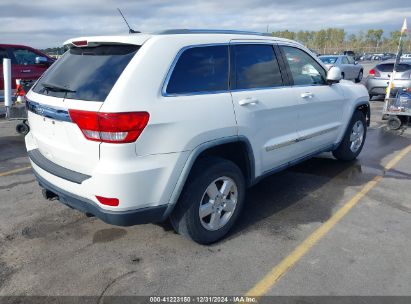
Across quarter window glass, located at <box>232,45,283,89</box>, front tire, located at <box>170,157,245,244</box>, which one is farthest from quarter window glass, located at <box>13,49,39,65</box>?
front tire, located at <box>170,157,245,244</box>

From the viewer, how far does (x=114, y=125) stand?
8.96ft

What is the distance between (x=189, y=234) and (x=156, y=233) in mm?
531

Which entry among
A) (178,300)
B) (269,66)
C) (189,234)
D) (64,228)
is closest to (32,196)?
(64,228)

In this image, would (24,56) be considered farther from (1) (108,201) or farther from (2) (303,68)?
(1) (108,201)

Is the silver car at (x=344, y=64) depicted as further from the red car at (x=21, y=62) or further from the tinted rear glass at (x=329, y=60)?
the red car at (x=21, y=62)

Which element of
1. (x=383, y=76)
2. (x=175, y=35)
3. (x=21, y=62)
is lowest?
(x=383, y=76)

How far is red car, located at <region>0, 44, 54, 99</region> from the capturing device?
432 inches

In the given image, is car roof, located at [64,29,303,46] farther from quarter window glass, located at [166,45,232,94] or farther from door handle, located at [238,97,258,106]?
door handle, located at [238,97,258,106]

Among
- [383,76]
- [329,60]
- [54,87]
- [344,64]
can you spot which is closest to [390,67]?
[383,76]

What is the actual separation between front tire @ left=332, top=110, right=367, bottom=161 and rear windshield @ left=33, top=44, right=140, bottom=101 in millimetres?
3841

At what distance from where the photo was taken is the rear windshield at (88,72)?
293 cm

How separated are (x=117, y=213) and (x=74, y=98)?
0.95 metres

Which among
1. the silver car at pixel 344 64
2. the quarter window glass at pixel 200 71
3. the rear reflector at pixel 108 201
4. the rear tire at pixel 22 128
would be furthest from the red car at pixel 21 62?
the silver car at pixel 344 64

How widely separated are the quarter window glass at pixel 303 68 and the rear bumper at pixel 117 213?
92.5 inches
